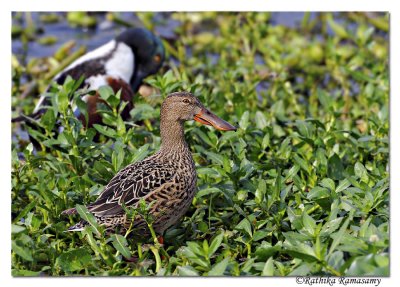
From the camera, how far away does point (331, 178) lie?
4902mm

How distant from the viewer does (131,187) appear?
4.13m

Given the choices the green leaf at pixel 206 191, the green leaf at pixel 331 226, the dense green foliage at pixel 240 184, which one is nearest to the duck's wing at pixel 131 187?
the dense green foliage at pixel 240 184

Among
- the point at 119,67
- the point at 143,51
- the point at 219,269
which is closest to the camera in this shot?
the point at 219,269

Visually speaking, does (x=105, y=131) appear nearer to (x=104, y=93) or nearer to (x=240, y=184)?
(x=104, y=93)

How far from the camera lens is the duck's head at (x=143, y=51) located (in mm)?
6953

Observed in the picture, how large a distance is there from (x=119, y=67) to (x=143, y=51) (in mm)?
518

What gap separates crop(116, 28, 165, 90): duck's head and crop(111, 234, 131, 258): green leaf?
3088 millimetres

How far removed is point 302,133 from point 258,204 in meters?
1.00

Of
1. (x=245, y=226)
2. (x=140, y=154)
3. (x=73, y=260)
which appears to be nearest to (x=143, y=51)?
(x=140, y=154)

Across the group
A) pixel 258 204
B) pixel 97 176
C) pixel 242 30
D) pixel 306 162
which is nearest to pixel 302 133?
pixel 306 162

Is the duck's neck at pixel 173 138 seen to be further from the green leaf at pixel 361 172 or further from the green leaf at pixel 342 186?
the green leaf at pixel 361 172

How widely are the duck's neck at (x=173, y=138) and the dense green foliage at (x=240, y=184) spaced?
0.23 metres

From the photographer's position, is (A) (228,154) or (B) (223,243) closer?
(B) (223,243)

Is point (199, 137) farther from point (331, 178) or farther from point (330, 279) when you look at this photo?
point (330, 279)
